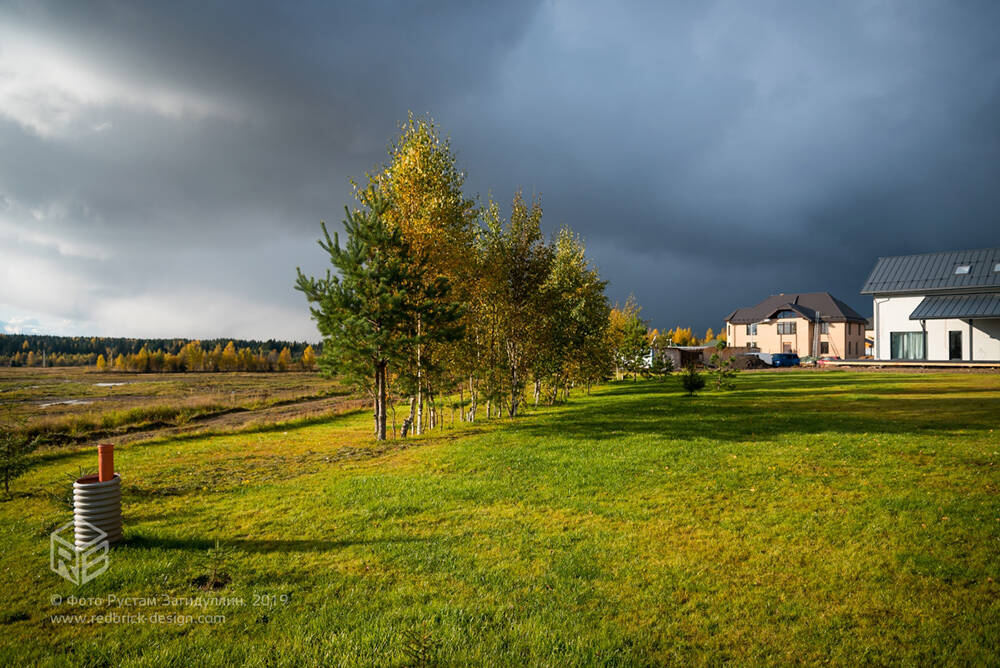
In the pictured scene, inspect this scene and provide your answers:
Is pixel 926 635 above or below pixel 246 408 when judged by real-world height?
above

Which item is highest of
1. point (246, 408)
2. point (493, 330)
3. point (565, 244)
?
point (565, 244)

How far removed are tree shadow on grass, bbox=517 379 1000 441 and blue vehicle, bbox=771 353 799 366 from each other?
1512 inches

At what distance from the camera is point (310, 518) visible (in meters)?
8.69

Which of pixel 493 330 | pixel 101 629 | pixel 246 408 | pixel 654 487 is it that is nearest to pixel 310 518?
pixel 101 629

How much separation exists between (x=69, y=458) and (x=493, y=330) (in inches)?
729

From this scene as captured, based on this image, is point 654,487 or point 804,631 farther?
point 654,487

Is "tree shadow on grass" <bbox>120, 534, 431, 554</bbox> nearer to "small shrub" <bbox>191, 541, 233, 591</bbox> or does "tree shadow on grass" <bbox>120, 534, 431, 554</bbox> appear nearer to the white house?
"small shrub" <bbox>191, 541, 233, 591</bbox>

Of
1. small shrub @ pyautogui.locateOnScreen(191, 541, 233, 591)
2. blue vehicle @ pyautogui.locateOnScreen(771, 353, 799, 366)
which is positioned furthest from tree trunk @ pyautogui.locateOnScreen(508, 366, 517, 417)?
blue vehicle @ pyautogui.locateOnScreen(771, 353, 799, 366)

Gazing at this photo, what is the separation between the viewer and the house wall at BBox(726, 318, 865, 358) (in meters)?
71.8

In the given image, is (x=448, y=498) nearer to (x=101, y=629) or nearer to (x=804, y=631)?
(x=101, y=629)

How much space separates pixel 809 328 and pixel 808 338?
5.38 feet

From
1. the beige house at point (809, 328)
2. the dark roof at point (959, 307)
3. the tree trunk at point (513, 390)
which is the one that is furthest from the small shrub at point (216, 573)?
the beige house at point (809, 328)

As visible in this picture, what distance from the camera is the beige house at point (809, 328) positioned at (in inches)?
2835

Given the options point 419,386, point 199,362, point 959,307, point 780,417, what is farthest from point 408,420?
point 199,362
